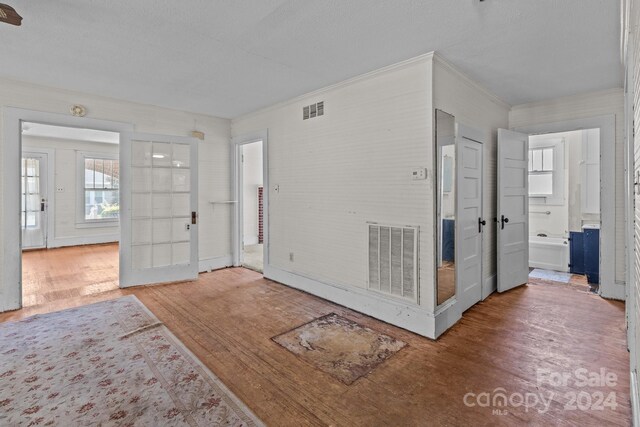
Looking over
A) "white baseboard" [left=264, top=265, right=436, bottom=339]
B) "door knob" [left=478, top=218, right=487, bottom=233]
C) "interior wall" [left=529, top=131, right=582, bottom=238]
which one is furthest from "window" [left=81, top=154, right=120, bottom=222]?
"interior wall" [left=529, top=131, right=582, bottom=238]

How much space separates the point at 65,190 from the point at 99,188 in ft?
2.39

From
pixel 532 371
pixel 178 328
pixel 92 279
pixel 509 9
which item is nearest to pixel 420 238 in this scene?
pixel 532 371

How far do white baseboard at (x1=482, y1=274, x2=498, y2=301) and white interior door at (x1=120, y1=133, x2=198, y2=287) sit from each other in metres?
4.15

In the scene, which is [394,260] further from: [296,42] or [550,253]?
[550,253]

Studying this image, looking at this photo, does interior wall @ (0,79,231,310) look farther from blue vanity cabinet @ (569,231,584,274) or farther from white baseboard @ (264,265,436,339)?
blue vanity cabinet @ (569,231,584,274)

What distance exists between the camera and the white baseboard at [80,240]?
7457mm

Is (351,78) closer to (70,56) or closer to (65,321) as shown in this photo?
(70,56)

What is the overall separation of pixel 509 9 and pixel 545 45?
2.73 feet

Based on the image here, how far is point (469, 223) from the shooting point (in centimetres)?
352

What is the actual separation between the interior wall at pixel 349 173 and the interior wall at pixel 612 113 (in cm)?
257

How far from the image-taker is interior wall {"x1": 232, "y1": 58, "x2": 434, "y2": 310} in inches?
117

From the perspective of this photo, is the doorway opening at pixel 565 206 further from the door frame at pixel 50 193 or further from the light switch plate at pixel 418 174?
the door frame at pixel 50 193

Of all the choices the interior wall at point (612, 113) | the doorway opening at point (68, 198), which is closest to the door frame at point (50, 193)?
the doorway opening at point (68, 198)

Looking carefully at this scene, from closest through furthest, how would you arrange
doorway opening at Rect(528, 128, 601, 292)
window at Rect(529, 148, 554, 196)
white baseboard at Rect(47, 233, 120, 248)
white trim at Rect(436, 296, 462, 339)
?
white trim at Rect(436, 296, 462, 339) → doorway opening at Rect(528, 128, 601, 292) → window at Rect(529, 148, 554, 196) → white baseboard at Rect(47, 233, 120, 248)
